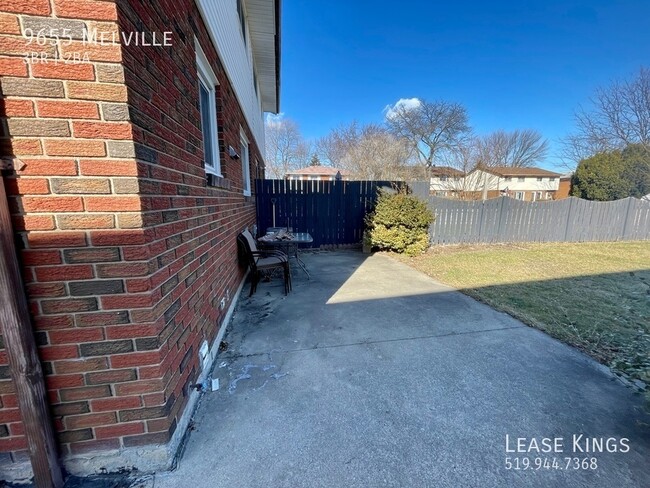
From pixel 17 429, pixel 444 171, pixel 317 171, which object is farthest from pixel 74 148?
pixel 317 171

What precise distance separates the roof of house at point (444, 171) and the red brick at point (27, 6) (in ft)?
61.4

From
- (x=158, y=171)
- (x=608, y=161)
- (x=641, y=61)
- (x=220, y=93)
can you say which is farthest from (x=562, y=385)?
(x=608, y=161)

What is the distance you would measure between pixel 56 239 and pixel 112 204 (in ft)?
0.89

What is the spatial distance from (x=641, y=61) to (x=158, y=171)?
54.2 feet

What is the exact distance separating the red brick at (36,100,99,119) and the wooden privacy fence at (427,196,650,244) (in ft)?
25.7

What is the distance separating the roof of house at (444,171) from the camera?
672 inches

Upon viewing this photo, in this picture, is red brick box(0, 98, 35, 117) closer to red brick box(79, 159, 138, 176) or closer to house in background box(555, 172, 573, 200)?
red brick box(79, 159, 138, 176)

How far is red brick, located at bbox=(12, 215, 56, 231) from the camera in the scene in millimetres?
1109

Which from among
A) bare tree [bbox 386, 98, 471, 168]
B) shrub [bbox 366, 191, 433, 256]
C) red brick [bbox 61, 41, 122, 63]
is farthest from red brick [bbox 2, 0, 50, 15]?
bare tree [bbox 386, 98, 471, 168]

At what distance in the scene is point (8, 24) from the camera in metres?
1.01

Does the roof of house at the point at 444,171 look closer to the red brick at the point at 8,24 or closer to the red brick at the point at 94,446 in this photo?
the red brick at the point at 8,24

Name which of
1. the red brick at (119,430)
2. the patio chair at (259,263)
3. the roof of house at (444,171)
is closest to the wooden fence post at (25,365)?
the red brick at (119,430)

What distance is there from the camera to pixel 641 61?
988 centimetres

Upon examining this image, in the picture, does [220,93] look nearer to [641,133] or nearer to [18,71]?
[18,71]
